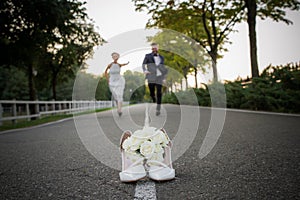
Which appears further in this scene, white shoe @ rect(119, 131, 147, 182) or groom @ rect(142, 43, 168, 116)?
groom @ rect(142, 43, 168, 116)

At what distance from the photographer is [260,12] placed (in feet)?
52.6

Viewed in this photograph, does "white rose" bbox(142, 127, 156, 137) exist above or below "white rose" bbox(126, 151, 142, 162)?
above

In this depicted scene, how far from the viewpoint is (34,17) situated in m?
13.5

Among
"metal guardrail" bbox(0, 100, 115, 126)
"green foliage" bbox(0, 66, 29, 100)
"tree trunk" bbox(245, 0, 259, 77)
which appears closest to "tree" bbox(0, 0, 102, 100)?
"metal guardrail" bbox(0, 100, 115, 126)

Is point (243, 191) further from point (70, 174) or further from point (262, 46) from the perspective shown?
point (262, 46)

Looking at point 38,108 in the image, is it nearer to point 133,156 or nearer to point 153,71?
point 153,71

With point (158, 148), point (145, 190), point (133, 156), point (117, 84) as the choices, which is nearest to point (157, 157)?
point (158, 148)

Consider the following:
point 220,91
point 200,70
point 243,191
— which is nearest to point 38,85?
point 200,70

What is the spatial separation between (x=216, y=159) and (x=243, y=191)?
113 cm

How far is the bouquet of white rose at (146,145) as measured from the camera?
7.53 ft

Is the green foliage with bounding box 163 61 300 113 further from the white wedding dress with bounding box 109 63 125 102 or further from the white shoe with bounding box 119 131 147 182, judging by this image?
the white shoe with bounding box 119 131 147 182

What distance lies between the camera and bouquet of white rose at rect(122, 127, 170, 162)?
2.29 m

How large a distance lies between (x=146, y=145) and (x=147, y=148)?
28mm

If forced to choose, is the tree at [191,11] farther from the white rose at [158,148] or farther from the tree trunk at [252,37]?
the white rose at [158,148]
